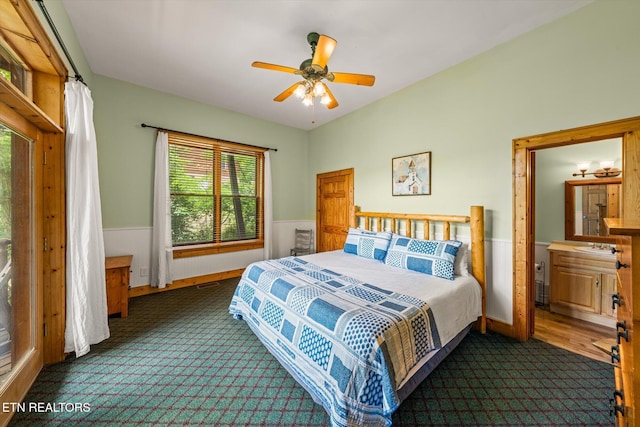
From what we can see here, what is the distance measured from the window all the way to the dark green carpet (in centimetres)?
178

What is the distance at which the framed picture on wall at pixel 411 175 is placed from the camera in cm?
310

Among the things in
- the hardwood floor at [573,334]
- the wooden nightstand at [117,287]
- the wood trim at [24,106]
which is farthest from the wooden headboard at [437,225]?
the wood trim at [24,106]

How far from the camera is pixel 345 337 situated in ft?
4.86

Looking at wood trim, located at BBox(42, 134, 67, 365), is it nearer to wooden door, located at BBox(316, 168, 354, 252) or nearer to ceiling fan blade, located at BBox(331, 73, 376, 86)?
ceiling fan blade, located at BBox(331, 73, 376, 86)

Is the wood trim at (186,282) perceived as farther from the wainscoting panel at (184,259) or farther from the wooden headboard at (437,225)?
the wooden headboard at (437,225)

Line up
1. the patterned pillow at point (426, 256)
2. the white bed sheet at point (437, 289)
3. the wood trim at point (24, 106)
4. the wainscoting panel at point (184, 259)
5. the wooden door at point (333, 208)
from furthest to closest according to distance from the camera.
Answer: the wooden door at point (333, 208) < the wainscoting panel at point (184, 259) < the patterned pillow at point (426, 256) < the white bed sheet at point (437, 289) < the wood trim at point (24, 106)

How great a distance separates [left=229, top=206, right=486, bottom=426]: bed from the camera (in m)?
1.38

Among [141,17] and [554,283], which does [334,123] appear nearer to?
[141,17]

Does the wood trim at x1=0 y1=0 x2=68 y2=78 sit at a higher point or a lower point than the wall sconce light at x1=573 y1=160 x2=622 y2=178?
higher

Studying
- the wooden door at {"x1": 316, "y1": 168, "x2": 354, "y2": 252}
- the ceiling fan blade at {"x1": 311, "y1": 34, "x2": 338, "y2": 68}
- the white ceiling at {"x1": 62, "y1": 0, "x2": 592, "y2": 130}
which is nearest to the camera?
the ceiling fan blade at {"x1": 311, "y1": 34, "x2": 338, "y2": 68}

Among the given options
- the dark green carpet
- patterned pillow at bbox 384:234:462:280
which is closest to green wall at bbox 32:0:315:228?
the dark green carpet

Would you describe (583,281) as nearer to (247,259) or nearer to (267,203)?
(267,203)

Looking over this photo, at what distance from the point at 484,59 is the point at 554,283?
275 centimetres

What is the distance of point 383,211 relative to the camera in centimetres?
367
